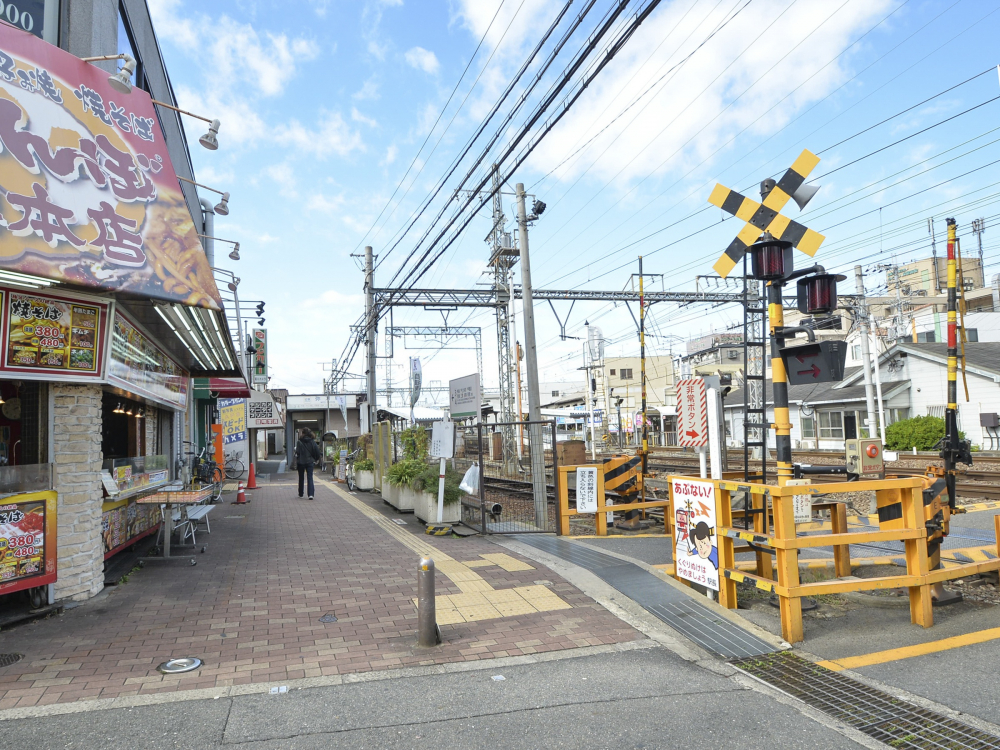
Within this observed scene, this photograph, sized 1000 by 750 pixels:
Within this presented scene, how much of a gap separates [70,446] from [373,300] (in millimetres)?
17395

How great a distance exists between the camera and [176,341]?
10445 millimetres

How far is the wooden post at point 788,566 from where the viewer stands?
5398mm

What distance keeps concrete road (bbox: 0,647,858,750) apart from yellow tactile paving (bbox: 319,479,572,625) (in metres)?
1.43

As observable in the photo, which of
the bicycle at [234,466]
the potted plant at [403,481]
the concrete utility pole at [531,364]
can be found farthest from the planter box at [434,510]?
the bicycle at [234,466]

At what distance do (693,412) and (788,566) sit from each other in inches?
95.3

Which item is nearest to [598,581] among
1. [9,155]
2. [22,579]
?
[22,579]

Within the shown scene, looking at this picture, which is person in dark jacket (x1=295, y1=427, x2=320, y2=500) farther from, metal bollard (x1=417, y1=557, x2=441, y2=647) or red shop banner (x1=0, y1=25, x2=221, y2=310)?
metal bollard (x1=417, y1=557, x2=441, y2=647)

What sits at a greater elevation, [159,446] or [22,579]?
[159,446]

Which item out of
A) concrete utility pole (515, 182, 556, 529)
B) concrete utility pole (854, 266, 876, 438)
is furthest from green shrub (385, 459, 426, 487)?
concrete utility pole (854, 266, 876, 438)

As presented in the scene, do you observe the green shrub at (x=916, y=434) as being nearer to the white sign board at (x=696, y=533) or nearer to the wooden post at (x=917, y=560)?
the wooden post at (x=917, y=560)

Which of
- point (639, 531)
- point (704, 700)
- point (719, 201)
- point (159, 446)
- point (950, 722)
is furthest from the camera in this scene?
point (159, 446)

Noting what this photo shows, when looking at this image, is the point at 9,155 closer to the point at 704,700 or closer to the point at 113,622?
the point at 113,622

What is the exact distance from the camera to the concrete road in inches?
152

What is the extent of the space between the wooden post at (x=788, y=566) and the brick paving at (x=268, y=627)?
1.29m
